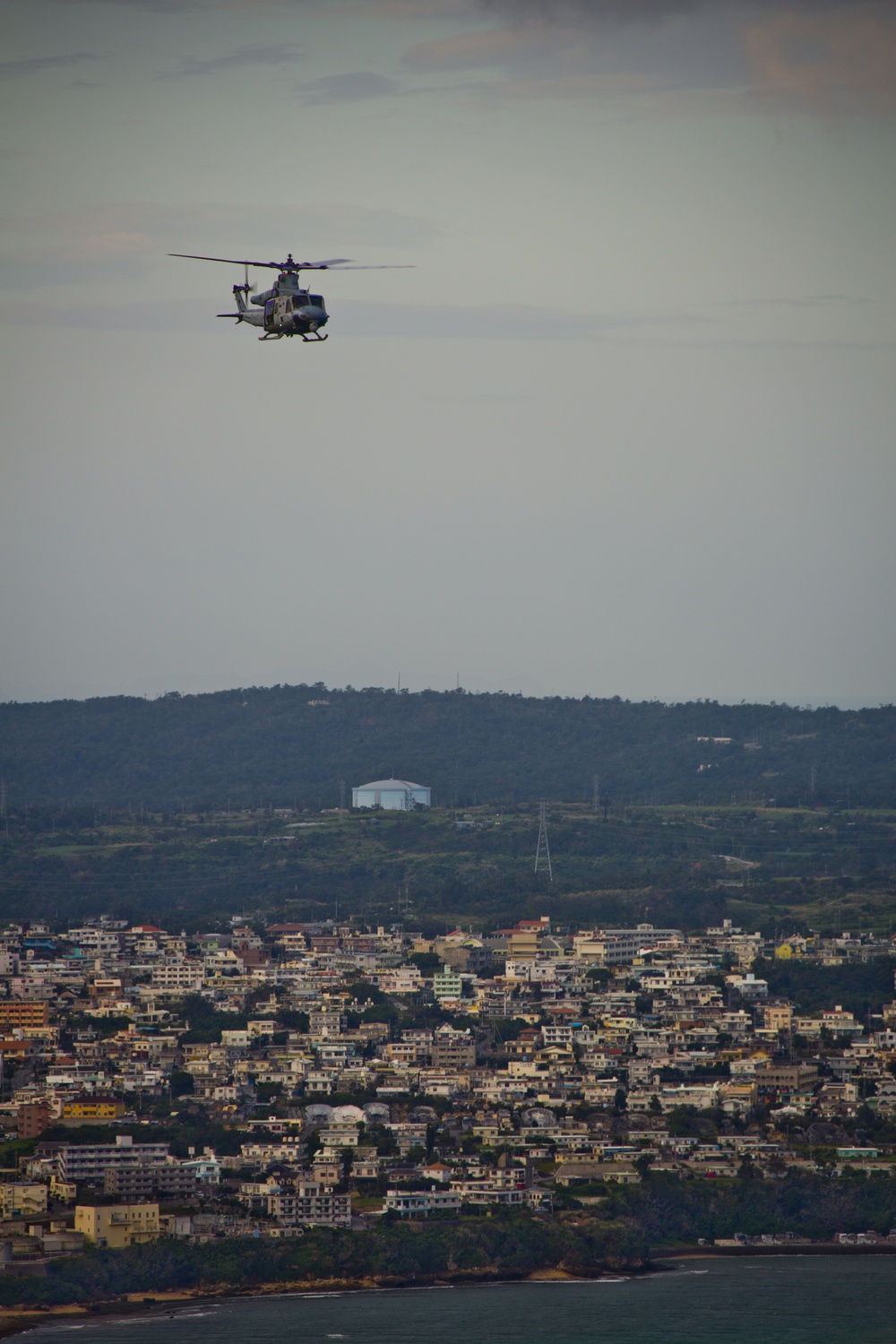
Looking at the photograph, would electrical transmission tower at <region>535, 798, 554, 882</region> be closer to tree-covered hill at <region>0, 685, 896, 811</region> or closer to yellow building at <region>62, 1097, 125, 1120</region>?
tree-covered hill at <region>0, 685, 896, 811</region>

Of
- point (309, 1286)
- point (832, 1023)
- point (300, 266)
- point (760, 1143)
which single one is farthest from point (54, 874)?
point (300, 266)

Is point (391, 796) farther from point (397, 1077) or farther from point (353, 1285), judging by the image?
point (353, 1285)

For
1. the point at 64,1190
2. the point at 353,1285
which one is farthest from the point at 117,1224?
the point at 353,1285

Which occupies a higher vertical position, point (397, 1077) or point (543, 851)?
point (543, 851)

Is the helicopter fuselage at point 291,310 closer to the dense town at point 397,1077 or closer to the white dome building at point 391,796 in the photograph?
the dense town at point 397,1077

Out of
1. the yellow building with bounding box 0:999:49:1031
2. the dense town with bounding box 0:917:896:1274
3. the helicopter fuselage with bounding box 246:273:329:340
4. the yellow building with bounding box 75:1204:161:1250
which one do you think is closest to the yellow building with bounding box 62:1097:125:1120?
the dense town with bounding box 0:917:896:1274

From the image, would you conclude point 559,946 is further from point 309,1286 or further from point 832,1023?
point 309,1286
